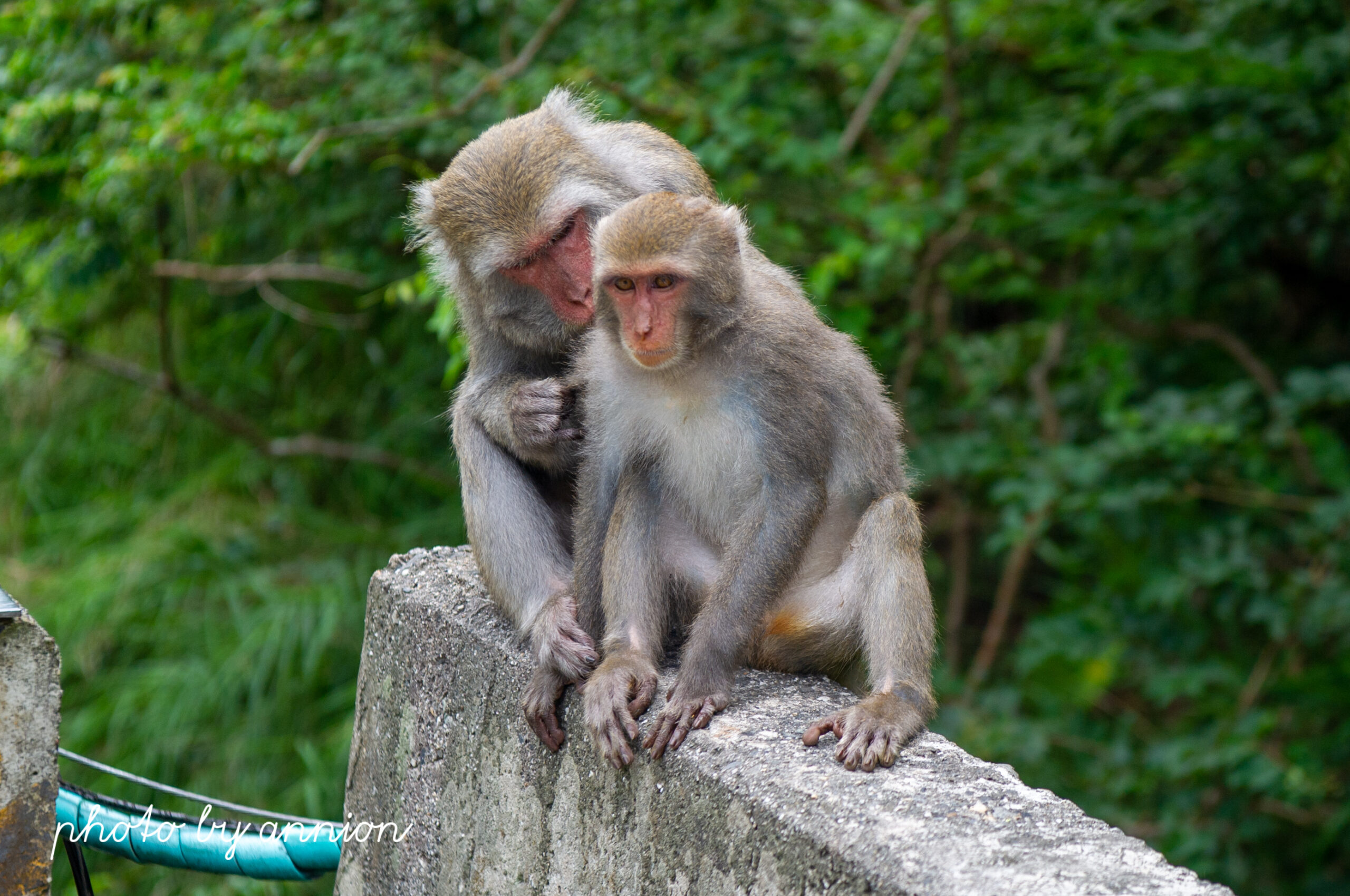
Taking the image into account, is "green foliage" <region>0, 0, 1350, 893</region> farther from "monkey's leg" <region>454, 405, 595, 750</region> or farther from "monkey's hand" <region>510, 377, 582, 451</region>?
"monkey's hand" <region>510, 377, 582, 451</region>

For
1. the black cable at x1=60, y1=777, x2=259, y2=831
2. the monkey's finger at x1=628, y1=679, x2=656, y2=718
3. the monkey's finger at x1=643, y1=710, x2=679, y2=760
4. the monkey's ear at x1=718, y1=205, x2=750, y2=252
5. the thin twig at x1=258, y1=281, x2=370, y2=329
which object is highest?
the monkey's ear at x1=718, y1=205, x2=750, y2=252

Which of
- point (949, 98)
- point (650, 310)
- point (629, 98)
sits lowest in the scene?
point (650, 310)

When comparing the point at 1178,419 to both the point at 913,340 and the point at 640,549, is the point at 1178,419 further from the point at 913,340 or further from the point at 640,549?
the point at 640,549

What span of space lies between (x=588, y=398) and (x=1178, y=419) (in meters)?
2.65

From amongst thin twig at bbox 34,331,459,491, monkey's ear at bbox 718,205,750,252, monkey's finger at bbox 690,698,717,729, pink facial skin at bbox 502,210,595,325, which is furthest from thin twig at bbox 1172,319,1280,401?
monkey's finger at bbox 690,698,717,729

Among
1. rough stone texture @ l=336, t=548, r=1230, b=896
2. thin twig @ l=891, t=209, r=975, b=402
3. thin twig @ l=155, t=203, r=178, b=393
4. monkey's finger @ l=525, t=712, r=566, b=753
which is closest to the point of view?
rough stone texture @ l=336, t=548, r=1230, b=896

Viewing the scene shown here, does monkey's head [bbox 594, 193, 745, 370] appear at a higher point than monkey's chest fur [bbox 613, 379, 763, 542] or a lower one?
higher

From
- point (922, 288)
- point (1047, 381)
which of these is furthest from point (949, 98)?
point (1047, 381)

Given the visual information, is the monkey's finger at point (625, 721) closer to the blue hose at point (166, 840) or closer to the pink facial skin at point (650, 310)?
the pink facial skin at point (650, 310)

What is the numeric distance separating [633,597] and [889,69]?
3.16 meters

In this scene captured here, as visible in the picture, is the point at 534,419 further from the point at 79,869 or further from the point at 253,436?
the point at 253,436

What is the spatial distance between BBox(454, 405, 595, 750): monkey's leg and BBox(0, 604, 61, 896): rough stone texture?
0.84 meters

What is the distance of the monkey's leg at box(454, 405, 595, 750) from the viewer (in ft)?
8.04

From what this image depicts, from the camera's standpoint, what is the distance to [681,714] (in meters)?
2.14
